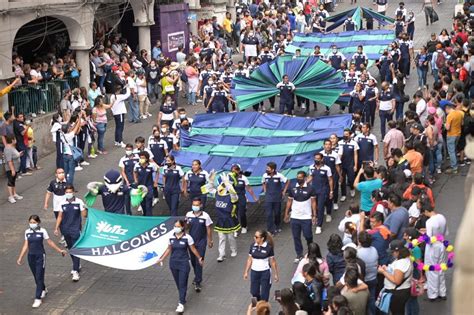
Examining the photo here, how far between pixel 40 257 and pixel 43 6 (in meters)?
11.7

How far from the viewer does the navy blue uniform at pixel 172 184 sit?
1650 centimetres

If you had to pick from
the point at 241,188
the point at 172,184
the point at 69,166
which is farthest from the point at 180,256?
the point at 69,166

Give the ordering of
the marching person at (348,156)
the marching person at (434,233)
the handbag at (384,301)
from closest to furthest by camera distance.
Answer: the handbag at (384,301), the marching person at (434,233), the marching person at (348,156)

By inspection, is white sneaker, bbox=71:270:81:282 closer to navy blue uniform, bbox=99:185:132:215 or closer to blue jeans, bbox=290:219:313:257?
navy blue uniform, bbox=99:185:132:215

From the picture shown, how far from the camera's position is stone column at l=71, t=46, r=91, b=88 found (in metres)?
26.0

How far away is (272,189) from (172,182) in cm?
203

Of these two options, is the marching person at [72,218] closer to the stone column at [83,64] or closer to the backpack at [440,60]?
the stone column at [83,64]

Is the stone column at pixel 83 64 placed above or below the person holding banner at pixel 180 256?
above

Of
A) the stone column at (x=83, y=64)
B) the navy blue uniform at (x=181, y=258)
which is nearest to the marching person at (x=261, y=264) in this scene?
the navy blue uniform at (x=181, y=258)

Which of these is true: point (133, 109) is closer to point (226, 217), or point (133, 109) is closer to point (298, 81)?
point (298, 81)

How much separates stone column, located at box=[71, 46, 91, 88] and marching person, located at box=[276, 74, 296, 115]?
609 cm

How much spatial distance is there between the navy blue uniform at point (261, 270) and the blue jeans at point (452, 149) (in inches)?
289

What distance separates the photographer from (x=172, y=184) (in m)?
16.6

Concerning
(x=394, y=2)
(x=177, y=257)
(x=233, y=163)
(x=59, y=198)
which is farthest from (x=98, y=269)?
(x=394, y=2)
